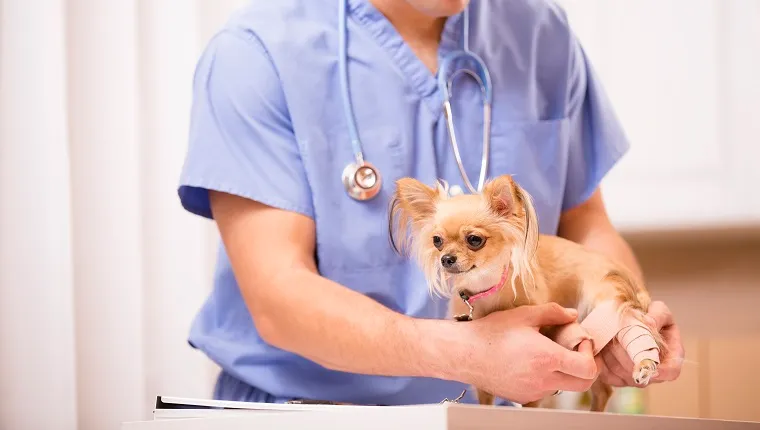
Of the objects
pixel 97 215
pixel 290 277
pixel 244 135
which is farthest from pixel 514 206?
pixel 97 215

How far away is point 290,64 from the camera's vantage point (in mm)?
1149

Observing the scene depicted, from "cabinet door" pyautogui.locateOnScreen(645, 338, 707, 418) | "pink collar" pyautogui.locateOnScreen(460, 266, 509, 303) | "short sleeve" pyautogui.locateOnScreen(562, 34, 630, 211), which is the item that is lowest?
"cabinet door" pyautogui.locateOnScreen(645, 338, 707, 418)

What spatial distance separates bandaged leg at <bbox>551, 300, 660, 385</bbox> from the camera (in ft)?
2.65

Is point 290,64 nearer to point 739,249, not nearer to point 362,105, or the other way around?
point 362,105

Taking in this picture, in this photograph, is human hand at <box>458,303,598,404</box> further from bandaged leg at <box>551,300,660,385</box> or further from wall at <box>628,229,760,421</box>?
wall at <box>628,229,760,421</box>

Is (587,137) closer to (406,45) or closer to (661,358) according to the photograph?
(406,45)

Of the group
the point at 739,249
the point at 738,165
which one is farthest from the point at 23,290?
the point at 739,249

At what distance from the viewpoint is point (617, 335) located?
84 centimetres

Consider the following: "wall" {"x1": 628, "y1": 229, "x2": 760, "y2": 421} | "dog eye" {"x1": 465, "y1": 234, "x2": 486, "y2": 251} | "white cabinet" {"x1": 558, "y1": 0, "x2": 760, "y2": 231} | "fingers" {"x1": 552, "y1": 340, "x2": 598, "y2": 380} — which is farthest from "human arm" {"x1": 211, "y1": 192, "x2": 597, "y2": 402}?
"wall" {"x1": 628, "y1": 229, "x2": 760, "y2": 421}

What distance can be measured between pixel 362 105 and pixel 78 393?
0.72m

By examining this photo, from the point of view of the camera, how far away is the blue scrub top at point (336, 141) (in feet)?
3.70

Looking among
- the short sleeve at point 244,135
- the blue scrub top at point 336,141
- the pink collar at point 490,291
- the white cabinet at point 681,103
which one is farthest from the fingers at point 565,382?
the white cabinet at point 681,103

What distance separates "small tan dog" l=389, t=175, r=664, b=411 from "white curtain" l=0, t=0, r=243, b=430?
0.78m

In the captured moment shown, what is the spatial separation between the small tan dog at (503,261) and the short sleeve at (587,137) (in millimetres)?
371
